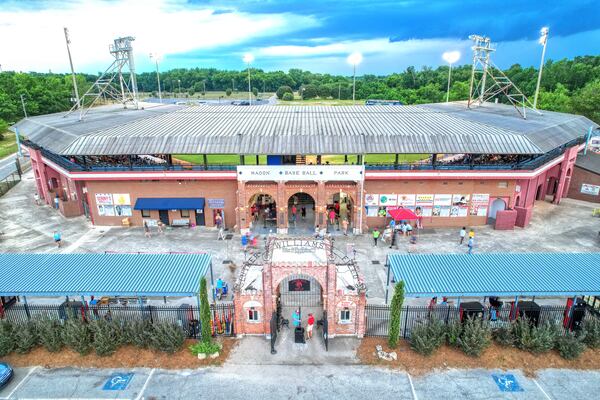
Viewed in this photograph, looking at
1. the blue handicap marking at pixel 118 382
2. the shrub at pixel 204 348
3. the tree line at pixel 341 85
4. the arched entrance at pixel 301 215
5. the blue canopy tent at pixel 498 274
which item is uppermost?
the tree line at pixel 341 85

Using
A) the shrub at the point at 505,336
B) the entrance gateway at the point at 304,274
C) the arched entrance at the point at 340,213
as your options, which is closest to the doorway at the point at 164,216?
the arched entrance at the point at 340,213

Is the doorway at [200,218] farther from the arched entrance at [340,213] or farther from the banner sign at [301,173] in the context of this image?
the arched entrance at [340,213]

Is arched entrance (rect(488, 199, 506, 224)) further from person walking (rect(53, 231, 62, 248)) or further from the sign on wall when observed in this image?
person walking (rect(53, 231, 62, 248))

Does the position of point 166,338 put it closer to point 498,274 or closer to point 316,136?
point 498,274

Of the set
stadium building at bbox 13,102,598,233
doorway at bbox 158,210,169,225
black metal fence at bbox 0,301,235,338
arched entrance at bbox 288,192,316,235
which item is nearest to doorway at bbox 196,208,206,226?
stadium building at bbox 13,102,598,233

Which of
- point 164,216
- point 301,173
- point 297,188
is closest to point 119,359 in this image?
point 164,216
